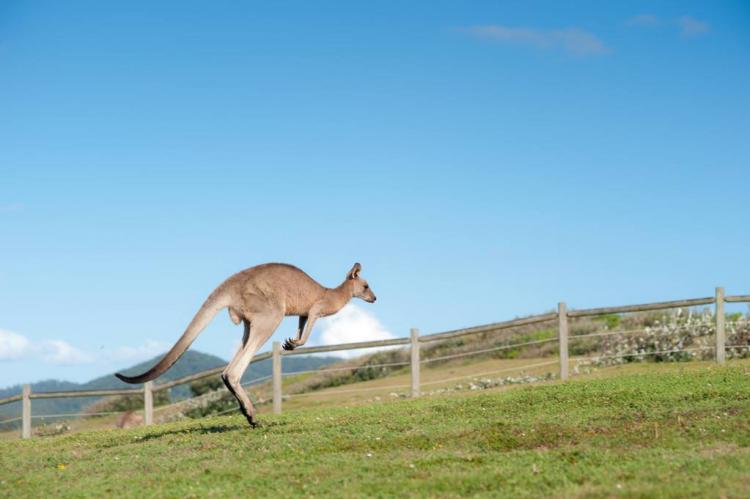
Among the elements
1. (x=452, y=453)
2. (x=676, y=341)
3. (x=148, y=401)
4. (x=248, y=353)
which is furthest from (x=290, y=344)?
(x=676, y=341)

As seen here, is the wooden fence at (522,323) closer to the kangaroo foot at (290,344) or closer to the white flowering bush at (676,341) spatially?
the white flowering bush at (676,341)

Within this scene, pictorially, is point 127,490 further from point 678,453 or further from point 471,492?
point 678,453

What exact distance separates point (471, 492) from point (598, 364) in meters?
21.1

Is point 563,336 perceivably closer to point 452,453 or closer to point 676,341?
point 676,341

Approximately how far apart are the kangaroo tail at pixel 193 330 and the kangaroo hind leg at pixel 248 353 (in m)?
0.54

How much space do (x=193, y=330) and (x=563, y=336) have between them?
10.8 metres

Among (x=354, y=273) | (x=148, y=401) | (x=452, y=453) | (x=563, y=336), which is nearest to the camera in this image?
(x=452, y=453)

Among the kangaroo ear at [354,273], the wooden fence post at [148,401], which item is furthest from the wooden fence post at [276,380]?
the kangaroo ear at [354,273]

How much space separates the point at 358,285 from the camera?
16719 mm

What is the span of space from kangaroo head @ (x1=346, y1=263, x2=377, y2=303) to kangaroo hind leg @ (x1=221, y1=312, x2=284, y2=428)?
2.13 meters

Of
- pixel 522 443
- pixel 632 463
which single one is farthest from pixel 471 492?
pixel 522 443

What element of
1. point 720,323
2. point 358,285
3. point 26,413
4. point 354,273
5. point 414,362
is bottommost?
point 26,413

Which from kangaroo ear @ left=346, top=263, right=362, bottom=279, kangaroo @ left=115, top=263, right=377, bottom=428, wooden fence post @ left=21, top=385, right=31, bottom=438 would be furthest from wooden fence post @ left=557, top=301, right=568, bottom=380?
wooden fence post @ left=21, top=385, right=31, bottom=438

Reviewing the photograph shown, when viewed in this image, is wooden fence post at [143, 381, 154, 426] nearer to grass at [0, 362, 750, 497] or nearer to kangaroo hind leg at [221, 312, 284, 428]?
grass at [0, 362, 750, 497]
